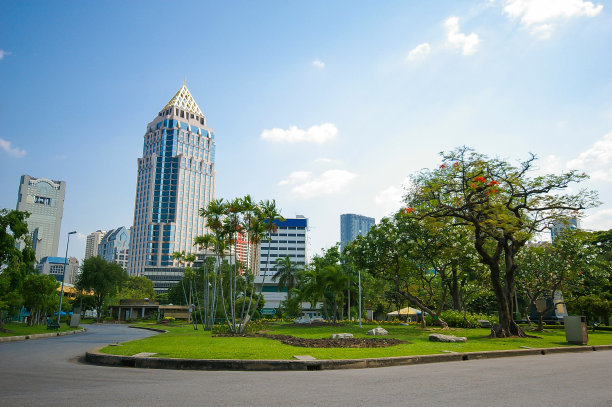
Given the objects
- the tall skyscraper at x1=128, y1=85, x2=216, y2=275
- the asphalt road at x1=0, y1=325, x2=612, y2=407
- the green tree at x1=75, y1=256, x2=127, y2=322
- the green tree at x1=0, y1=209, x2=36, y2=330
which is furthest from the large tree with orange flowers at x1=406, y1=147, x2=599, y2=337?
the tall skyscraper at x1=128, y1=85, x2=216, y2=275

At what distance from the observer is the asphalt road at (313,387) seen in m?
6.80

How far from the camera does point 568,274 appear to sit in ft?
101

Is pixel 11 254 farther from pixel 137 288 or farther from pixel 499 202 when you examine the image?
pixel 137 288

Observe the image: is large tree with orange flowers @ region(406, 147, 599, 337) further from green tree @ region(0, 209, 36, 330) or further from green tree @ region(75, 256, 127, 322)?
green tree @ region(75, 256, 127, 322)

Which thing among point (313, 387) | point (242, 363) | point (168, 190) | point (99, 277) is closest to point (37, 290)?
point (99, 277)

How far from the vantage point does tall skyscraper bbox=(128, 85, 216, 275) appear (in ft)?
574

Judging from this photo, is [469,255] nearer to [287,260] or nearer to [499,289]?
[499,289]

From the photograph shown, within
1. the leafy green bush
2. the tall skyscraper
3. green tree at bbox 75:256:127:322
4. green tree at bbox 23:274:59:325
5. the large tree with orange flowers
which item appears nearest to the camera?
the large tree with orange flowers

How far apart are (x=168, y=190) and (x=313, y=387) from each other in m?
181

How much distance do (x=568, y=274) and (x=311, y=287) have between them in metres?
22.9

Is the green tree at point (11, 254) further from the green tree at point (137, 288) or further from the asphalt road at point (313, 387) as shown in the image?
the green tree at point (137, 288)

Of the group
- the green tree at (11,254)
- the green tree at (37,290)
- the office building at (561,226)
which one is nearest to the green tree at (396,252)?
the office building at (561,226)

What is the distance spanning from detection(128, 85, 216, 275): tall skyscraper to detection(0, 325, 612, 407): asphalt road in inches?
6696

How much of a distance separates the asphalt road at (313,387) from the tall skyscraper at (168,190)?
170073 millimetres
